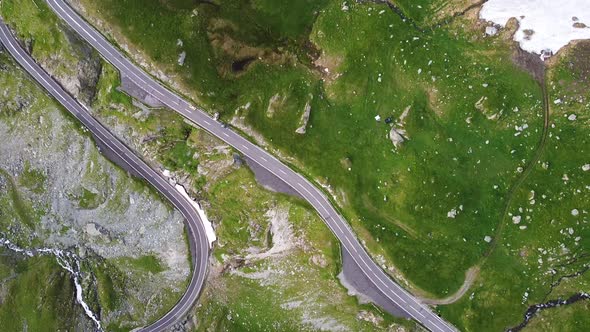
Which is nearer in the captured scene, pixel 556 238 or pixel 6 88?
pixel 556 238

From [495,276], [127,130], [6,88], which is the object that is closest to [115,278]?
[127,130]

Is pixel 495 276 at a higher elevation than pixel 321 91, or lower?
lower

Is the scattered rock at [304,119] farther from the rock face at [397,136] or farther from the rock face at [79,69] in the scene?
the rock face at [79,69]

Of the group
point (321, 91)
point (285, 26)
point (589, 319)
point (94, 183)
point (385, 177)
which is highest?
point (285, 26)

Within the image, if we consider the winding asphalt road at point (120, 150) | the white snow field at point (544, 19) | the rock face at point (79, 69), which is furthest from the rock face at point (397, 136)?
the rock face at point (79, 69)

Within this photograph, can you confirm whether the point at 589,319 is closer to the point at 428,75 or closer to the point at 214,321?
the point at 428,75

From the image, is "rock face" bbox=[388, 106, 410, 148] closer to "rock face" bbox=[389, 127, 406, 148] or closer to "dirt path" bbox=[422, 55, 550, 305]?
"rock face" bbox=[389, 127, 406, 148]
